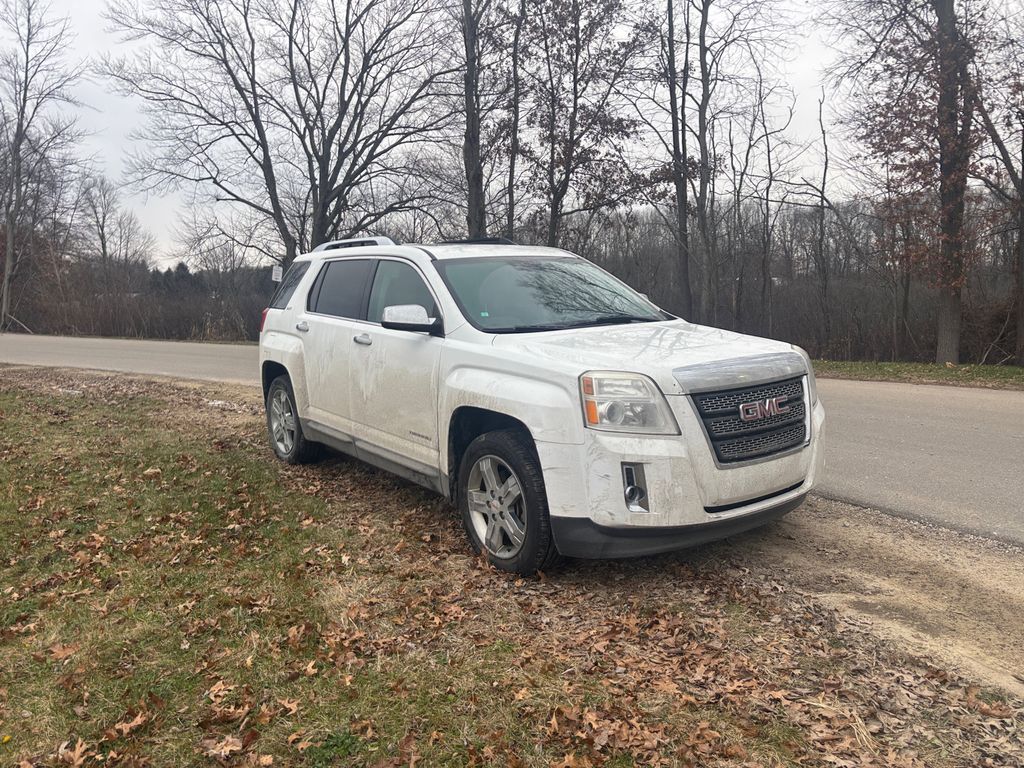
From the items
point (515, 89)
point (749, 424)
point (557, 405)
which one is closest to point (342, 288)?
point (557, 405)

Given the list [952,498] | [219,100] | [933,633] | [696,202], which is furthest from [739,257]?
[933,633]

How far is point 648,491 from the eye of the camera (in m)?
3.70

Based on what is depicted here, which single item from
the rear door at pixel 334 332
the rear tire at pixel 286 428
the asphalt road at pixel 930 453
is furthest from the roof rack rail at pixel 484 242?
the asphalt road at pixel 930 453

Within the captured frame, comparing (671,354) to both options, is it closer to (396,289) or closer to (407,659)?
(407,659)

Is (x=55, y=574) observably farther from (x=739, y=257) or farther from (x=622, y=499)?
(x=739, y=257)

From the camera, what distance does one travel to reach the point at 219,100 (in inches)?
1131

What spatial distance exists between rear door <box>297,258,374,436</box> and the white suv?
0.03 meters

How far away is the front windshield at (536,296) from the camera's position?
4820mm

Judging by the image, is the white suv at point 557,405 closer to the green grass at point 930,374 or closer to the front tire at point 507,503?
the front tire at point 507,503

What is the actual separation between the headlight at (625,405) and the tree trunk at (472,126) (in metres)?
17.3

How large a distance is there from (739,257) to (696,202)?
1450 centimetres

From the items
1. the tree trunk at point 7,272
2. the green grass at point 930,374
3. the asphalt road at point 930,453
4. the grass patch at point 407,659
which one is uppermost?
the tree trunk at point 7,272

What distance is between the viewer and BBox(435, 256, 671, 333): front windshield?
15.8 feet

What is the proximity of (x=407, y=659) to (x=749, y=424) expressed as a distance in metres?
2.10
